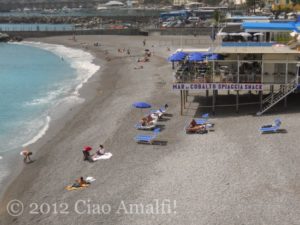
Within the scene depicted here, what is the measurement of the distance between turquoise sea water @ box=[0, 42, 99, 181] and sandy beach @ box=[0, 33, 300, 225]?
1798 mm

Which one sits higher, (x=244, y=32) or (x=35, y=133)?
(x=244, y=32)

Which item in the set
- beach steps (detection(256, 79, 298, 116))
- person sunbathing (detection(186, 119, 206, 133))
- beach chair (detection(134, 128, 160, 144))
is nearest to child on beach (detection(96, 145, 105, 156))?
beach chair (detection(134, 128, 160, 144))

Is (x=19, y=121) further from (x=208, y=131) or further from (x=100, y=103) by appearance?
(x=208, y=131)

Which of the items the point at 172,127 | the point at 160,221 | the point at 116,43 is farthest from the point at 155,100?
the point at 116,43

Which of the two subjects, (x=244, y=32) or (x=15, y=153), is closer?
(x=15, y=153)

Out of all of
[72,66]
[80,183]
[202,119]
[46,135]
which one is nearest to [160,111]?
[202,119]

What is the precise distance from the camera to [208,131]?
25.5 meters

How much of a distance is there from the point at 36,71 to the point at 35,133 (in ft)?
96.9

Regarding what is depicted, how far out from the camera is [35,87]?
46.6m

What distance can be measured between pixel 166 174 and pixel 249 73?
35.5 feet

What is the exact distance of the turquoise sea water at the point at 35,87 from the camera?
30.5 m

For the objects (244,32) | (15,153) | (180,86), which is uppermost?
(244,32)

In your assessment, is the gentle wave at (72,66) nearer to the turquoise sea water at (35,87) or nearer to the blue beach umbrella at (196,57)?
the turquoise sea water at (35,87)

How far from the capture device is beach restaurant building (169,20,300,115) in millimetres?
27688
